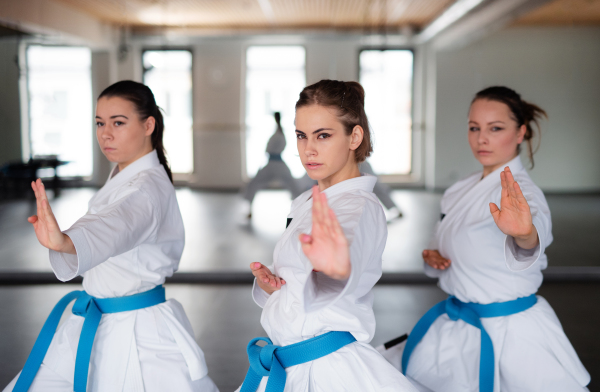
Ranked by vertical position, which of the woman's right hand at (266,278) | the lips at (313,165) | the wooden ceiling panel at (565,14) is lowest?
the woman's right hand at (266,278)

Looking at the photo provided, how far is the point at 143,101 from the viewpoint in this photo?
1.83 m

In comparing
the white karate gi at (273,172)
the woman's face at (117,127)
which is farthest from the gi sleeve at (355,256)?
the white karate gi at (273,172)

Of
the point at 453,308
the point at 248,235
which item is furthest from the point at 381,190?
the point at 453,308

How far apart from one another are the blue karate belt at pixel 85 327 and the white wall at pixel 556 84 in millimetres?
3743

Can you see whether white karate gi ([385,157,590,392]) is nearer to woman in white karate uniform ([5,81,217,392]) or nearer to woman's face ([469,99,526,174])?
woman's face ([469,99,526,174])

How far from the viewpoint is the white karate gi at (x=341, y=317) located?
3.95ft

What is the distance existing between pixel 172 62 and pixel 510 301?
13.5 feet

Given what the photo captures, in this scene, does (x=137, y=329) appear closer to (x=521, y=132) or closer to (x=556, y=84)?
(x=521, y=132)

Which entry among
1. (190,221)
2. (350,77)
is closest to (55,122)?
(190,221)

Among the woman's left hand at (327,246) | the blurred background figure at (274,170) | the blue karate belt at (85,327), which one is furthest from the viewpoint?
the blurred background figure at (274,170)

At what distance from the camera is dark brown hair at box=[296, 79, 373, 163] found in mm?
1309

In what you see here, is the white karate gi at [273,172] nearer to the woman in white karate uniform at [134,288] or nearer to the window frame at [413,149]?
the window frame at [413,149]

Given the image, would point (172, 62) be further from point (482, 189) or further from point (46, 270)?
point (482, 189)

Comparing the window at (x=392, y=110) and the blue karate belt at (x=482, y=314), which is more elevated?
the window at (x=392, y=110)
